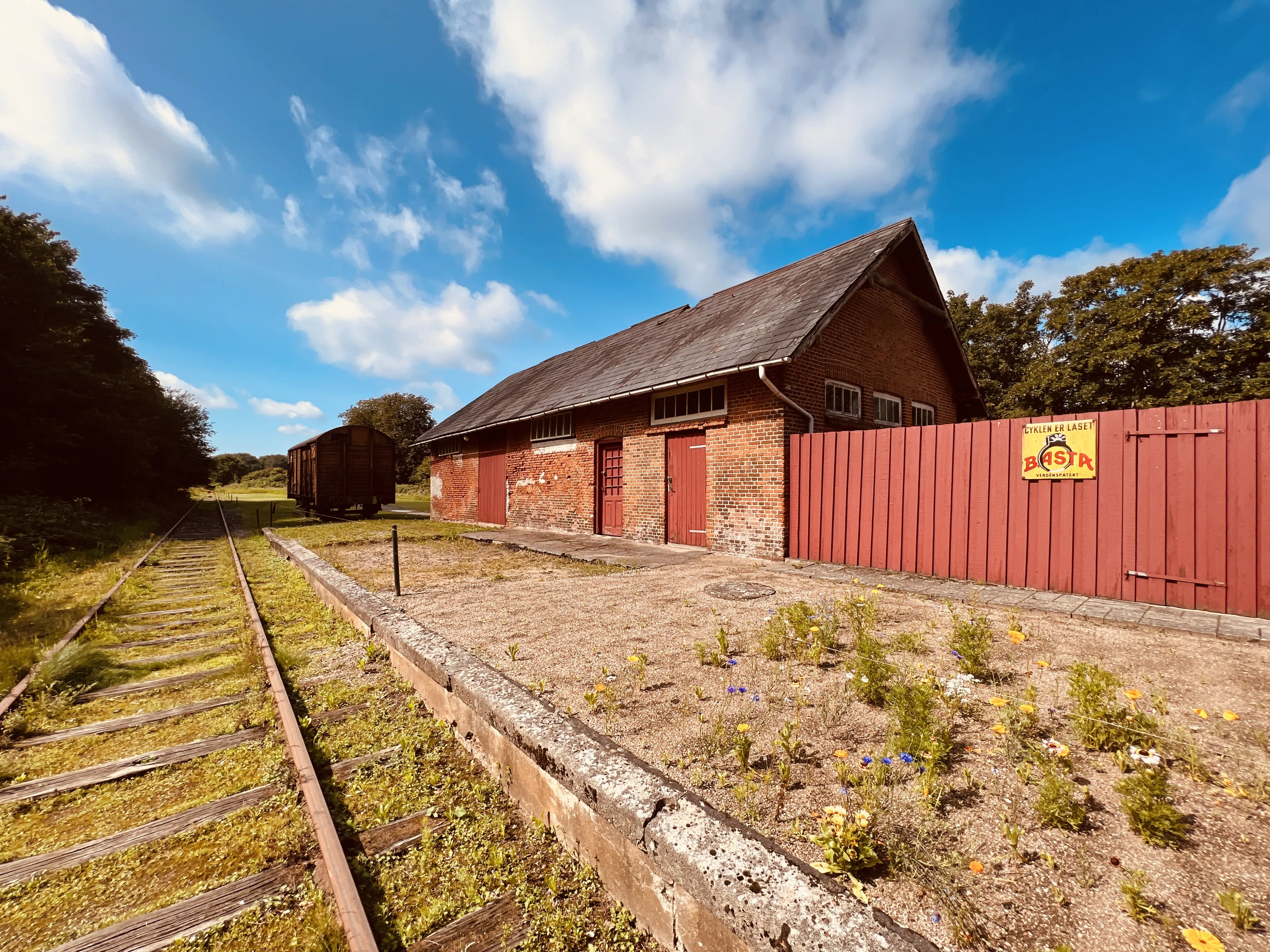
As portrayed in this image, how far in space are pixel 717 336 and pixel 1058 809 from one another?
9273 mm

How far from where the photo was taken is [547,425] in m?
13.3

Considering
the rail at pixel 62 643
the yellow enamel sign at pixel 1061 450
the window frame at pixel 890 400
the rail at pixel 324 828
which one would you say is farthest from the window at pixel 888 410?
the rail at pixel 62 643

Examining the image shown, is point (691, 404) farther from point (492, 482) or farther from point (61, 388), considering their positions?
point (61, 388)

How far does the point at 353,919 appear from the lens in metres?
1.68

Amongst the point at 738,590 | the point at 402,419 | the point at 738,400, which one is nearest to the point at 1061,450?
the point at 738,590

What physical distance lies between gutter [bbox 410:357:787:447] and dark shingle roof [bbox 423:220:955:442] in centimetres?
4

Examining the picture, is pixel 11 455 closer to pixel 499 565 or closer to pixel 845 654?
pixel 499 565

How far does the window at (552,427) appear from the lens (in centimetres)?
1251

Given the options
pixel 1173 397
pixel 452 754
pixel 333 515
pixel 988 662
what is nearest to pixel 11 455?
pixel 333 515

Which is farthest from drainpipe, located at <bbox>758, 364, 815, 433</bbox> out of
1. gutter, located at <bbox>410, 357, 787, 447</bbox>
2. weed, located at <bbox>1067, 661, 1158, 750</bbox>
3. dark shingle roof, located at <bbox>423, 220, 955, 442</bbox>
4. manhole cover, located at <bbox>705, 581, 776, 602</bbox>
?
weed, located at <bbox>1067, 661, 1158, 750</bbox>

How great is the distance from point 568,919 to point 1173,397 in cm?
2740

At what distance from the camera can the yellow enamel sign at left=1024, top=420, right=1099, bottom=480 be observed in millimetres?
5223

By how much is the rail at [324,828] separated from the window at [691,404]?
7.12 metres

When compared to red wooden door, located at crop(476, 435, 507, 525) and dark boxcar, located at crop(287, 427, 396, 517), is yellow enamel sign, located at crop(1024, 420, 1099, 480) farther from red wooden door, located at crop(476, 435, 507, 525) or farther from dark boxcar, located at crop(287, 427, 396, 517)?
dark boxcar, located at crop(287, 427, 396, 517)
